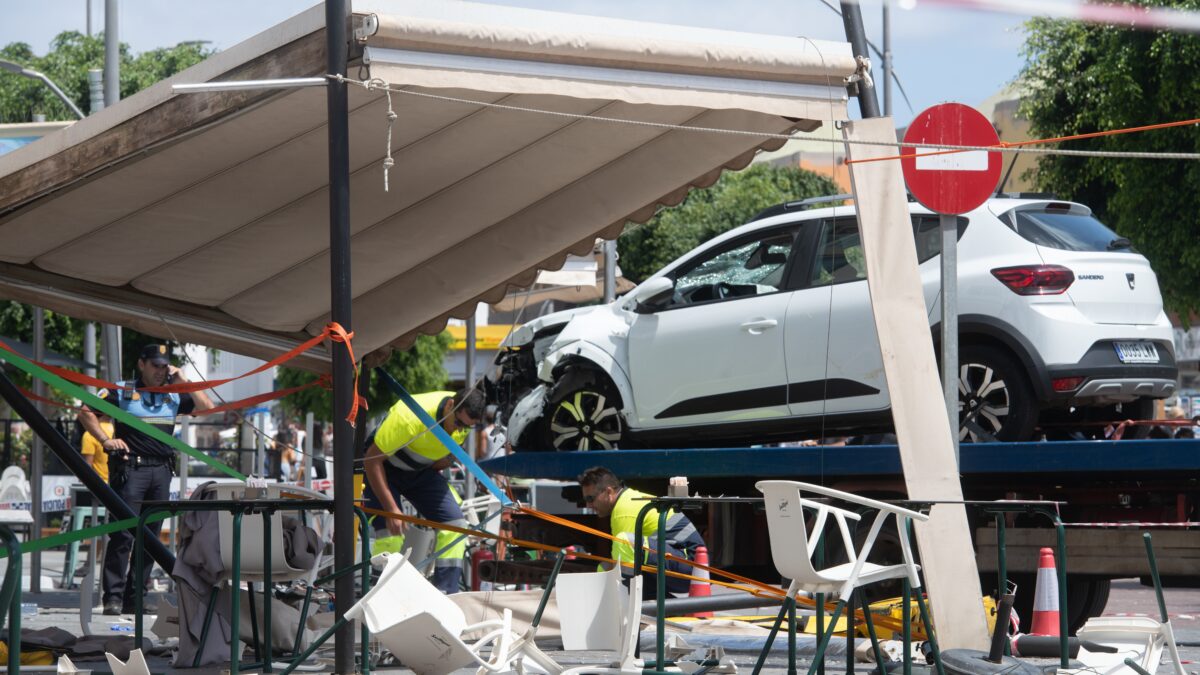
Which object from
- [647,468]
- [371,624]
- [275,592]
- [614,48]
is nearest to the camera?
[371,624]

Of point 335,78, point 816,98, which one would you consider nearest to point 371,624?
point 335,78

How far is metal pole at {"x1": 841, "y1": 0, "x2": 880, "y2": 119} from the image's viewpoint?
6586 mm

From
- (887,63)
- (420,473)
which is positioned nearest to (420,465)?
(420,473)

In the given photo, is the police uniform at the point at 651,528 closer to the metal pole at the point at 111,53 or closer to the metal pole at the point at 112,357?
the metal pole at the point at 112,357

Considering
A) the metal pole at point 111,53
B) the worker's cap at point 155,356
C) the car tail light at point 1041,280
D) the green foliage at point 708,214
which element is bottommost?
the worker's cap at point 155,356

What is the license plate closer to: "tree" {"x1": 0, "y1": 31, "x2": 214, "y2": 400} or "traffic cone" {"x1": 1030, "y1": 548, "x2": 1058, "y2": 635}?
"traffic cone" {"x1": 1030, "y1": 548, "x2": 1058, "y2": 635}

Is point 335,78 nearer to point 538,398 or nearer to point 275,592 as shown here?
point 275,592

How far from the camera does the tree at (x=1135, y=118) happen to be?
2208 centimetres

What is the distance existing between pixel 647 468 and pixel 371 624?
393cm

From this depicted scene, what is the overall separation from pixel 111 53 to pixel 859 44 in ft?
28.0

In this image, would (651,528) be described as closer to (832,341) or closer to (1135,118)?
(832,341)

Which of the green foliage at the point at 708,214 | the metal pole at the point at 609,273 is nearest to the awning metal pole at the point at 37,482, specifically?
the metal pole at the point at 609,273

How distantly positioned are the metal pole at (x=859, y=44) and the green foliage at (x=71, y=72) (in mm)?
25824

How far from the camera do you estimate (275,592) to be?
26.5 ft
